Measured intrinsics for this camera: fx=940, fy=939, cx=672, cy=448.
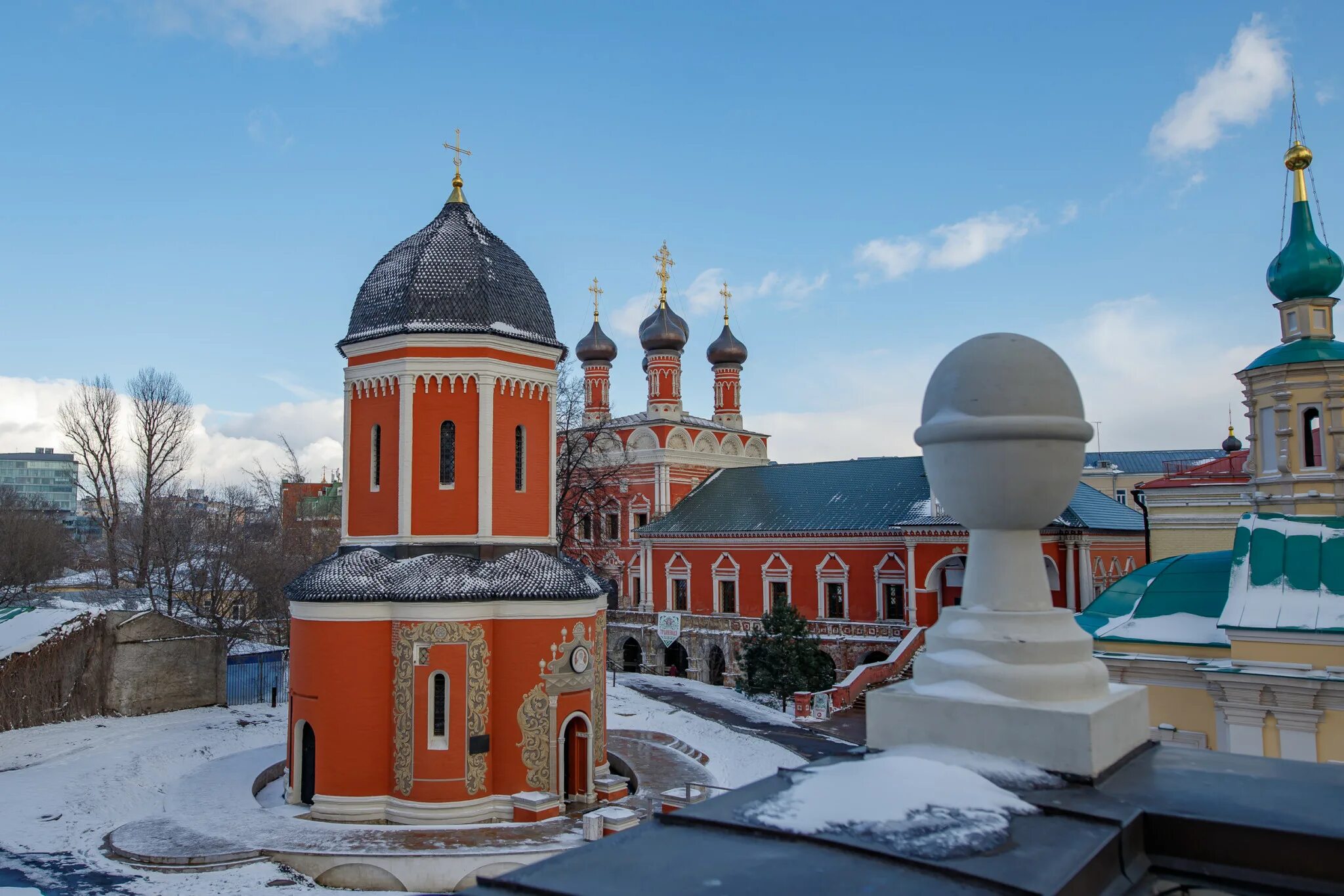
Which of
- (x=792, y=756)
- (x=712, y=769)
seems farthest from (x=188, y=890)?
(x=792, y=756)

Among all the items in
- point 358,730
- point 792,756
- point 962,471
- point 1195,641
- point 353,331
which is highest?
point 353,331

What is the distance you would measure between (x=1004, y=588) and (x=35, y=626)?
22.2 meters

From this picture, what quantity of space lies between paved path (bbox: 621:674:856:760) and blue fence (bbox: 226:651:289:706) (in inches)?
361

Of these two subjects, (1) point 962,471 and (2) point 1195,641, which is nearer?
(1) point 962,471

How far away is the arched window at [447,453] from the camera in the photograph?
49.1ft

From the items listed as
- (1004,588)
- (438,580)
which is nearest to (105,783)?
(438,580)

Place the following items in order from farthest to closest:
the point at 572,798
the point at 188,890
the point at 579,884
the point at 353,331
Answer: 1. the point at 353,331
2. the point at 572,798
3. the point at 188,890
4. the point at 579,884

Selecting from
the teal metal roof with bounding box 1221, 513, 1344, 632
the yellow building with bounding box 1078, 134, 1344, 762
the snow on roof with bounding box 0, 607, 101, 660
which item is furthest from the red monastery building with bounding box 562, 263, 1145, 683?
the snow on roof with bounding box 0, 607, 101, 660

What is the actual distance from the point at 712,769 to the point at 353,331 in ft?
31.9

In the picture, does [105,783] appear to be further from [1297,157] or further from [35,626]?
[1297,157]

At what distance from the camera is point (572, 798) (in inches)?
572

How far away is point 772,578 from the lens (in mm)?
31094

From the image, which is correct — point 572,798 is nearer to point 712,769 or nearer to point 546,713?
point 546,713

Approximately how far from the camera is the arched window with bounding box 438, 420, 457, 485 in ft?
49.1
